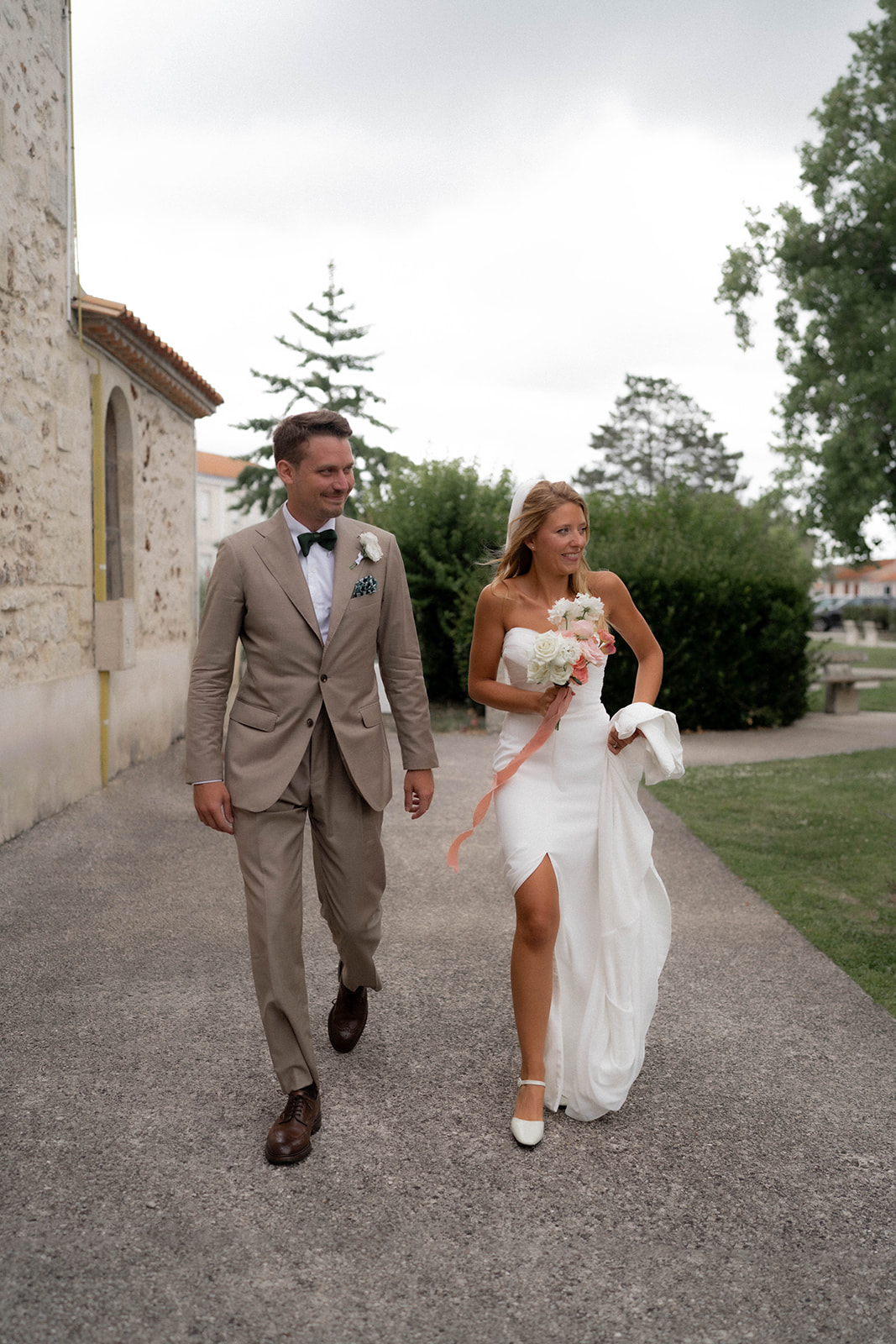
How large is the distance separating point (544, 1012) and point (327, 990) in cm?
159

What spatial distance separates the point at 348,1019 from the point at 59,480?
6681 millimetres

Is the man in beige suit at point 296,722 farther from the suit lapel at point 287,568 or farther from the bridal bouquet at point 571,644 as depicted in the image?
the bridal bouquet at point 571,644

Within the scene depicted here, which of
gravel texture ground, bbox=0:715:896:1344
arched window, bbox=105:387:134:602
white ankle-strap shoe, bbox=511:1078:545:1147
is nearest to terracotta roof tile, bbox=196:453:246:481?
arched window, bbox=105:387:134:602

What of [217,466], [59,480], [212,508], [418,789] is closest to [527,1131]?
[418,789]

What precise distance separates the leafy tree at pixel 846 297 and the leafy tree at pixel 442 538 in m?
9.14

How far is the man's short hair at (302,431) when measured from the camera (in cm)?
372

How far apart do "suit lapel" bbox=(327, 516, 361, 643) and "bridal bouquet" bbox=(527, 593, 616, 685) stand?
2.17 feet

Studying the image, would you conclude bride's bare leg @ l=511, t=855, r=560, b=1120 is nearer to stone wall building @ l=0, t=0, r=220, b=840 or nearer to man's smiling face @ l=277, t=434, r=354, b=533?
man's smiling face @ l=277, t=434, r=354, b=533

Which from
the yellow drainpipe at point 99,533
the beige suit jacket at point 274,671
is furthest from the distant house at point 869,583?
the beige suit jacket at point 274,671

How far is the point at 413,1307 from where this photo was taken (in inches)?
107

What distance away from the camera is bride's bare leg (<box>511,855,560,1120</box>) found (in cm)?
376

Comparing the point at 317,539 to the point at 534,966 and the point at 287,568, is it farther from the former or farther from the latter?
the point at 534,966

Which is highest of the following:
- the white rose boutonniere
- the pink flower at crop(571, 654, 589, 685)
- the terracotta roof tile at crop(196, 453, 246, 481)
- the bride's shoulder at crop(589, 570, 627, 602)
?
the terracotta roof tile at crop(196, 453, 246, 481)

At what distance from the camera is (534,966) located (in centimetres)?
377
